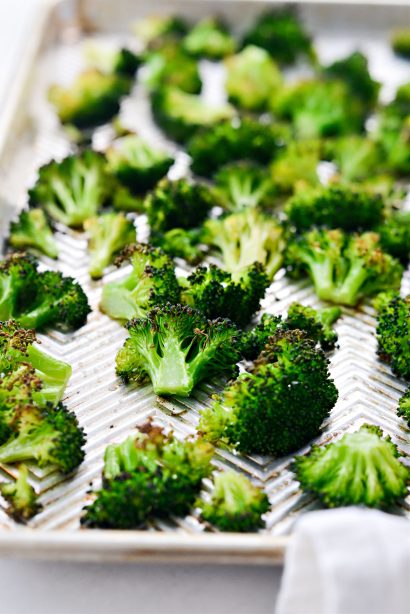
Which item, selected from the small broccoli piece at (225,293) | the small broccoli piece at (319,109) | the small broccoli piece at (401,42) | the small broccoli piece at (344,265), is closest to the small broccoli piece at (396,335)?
the small broccoli piece at (344,265)

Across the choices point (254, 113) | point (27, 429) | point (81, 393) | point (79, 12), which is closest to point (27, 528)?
point (27, 429)

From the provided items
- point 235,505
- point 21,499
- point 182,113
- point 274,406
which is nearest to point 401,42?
point 182,113

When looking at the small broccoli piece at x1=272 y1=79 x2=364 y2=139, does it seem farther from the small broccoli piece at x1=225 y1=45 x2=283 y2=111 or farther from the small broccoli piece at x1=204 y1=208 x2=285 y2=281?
the small broccoli piece at x1=204 y1=208 x2=285 y2=281

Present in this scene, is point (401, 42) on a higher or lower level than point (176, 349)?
lower

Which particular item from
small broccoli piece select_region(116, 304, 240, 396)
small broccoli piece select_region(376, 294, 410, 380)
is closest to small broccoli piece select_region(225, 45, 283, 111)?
small broccoli piece select_region(376, 294, 410, 380)

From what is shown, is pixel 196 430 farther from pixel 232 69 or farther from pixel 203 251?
pixel 232 69

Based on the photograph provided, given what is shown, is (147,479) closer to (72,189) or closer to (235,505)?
(235,505)

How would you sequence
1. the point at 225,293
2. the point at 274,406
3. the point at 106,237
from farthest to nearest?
the point at 106,237 < the point at 225,293 < the point at 274,406
